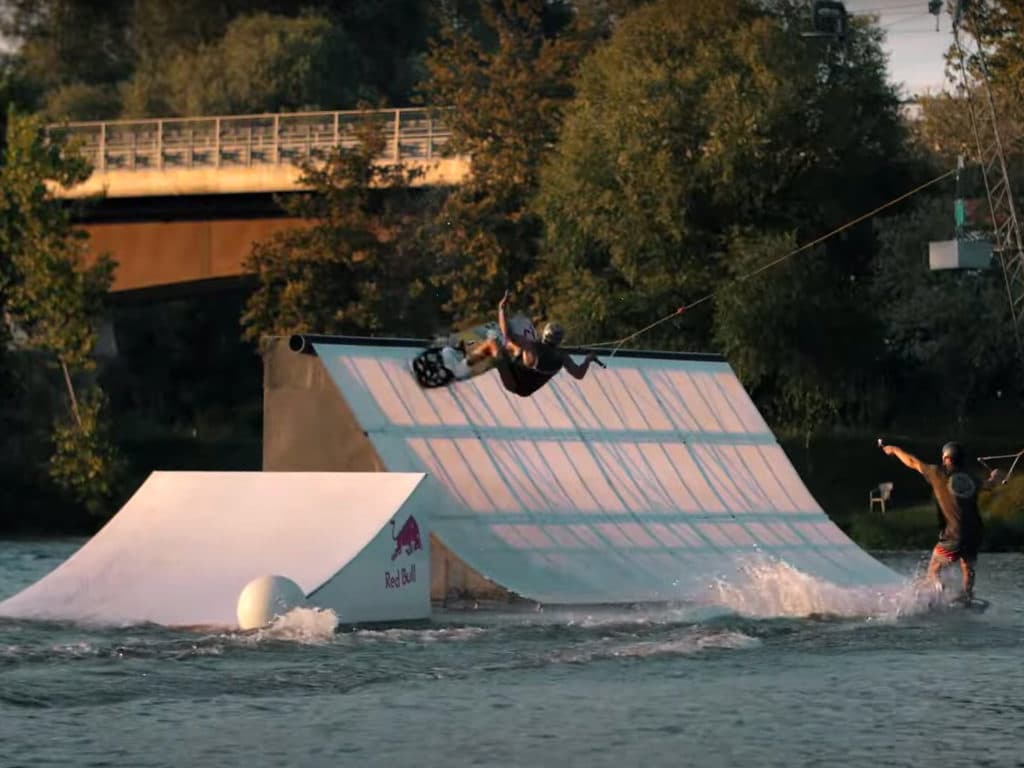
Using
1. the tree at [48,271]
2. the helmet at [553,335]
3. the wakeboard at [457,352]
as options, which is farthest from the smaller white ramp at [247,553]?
the tree at [48,271]

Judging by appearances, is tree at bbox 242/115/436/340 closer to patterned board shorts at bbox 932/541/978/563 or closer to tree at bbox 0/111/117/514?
tree at bbox 0/111/117/514

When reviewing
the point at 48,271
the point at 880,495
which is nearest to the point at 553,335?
the point at 880,495

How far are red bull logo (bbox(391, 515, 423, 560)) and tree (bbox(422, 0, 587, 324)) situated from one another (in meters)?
35.4

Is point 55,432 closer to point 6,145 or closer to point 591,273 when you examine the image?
point 6,145

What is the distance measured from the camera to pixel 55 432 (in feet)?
202

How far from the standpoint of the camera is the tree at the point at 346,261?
66500mm

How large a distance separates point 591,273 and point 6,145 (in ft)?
66.0

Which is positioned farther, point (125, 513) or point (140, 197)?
point (140, 197)

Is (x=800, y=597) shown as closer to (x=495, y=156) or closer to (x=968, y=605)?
(x=968, y=605)

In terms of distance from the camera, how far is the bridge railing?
7138 cm

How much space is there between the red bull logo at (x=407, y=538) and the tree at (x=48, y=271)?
3370 cm

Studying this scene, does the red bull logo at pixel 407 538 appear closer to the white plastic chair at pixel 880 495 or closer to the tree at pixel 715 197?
the white plastic chair at pixel 880 495

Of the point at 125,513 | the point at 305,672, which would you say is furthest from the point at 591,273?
the point at 305,672

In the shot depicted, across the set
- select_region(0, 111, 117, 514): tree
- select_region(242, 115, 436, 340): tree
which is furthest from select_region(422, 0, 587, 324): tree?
select_region(0, 111, 117, 514): tree
